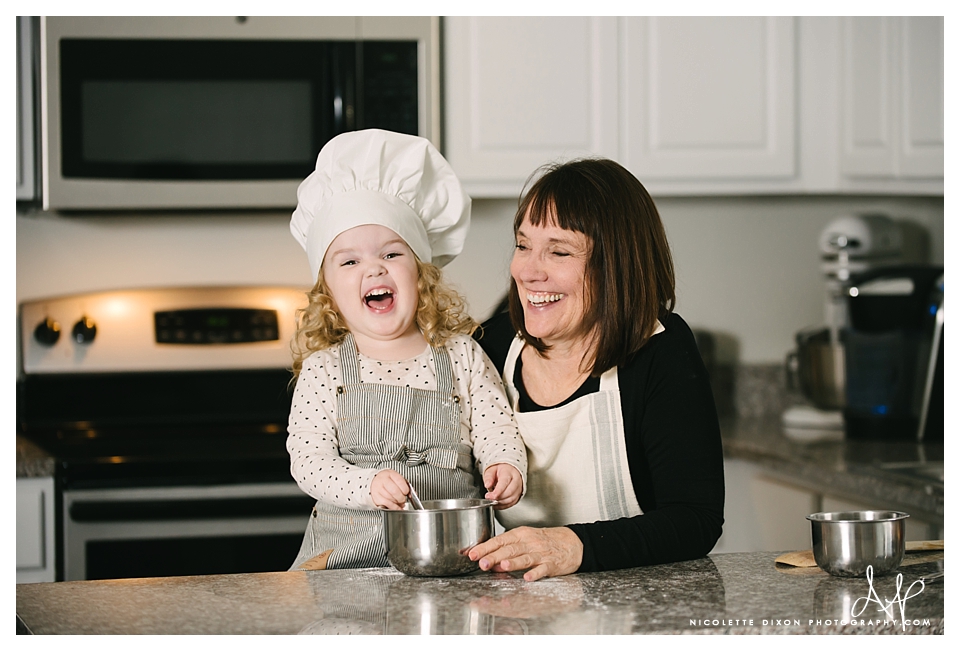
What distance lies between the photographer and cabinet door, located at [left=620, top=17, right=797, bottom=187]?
2326 millimetres

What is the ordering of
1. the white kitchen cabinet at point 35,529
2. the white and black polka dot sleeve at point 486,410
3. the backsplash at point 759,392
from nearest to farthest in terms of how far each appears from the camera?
1. the white and black polka dot sleeve at point 486,410
2. the white kitchen cabinet at point 35,529
3. the backsplash at point 759,392

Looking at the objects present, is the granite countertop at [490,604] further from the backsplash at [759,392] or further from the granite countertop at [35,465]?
the backsplash at [759,392]

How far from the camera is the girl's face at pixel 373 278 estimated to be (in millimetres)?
1219

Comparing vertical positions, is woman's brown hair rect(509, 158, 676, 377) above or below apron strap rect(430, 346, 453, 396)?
above

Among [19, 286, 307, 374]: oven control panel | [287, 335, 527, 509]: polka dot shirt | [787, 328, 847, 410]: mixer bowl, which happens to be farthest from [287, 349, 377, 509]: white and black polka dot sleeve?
[787, 328, 847, 410]: mixer bowl

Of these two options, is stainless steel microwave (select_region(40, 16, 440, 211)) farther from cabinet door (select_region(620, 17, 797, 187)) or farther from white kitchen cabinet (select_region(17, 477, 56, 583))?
white kitchen cabinet (select_region(17, 477, 56, 583))

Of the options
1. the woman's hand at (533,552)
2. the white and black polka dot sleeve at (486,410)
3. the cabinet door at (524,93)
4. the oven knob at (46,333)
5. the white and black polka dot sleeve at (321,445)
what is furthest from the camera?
the oven knob at (46,333)

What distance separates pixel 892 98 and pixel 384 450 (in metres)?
1.78

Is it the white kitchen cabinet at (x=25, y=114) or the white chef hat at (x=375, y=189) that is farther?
the white kitchen cabinet at (x=25, y=114)

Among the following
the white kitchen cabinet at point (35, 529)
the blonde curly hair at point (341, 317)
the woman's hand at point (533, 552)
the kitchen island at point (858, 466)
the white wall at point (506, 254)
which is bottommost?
the white kitchen cabinet at point (35, 529)

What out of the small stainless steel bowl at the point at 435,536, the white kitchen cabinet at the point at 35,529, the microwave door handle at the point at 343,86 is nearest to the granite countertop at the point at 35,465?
the white kitchen cabinet at the point at 35,529

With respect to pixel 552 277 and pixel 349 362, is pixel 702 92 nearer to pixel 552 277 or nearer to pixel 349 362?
pixel 552 277

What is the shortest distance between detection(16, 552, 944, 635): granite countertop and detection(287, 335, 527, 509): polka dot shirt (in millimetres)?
132
